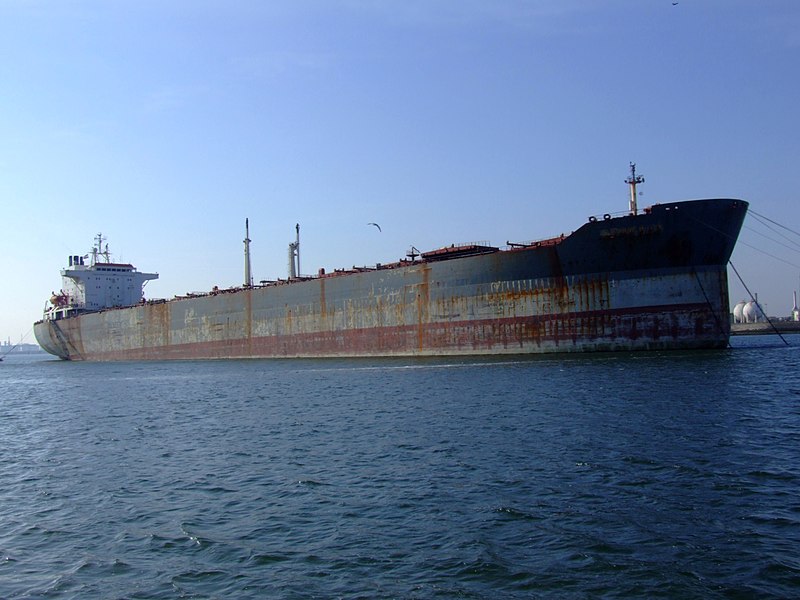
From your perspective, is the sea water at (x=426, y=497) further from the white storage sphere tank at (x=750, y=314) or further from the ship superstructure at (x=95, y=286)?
the white storage sphere tank at (x=750, y=314)

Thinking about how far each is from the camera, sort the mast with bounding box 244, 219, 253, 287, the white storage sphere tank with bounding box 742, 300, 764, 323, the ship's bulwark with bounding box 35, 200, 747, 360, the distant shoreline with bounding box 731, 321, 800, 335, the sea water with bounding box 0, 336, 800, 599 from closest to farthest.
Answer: the sea water with bounding box 0, 336, 800, 599 → the ship's bulwark with bounding box 35, 200, 747, 360 → the mast with bounding box 244, 219, 253, 287 → the distant shoreline with bounding box 731, 321, 800, 335 → the white storage sphere tank with bounding box 742, 300, 764, 323

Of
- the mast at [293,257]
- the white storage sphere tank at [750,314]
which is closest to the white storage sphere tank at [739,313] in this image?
the white storage sphere tank at [750,314]

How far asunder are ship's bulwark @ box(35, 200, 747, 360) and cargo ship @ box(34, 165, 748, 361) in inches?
1.7

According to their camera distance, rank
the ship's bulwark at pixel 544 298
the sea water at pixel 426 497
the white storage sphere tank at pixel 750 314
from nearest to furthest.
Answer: the sea water at pixel 426 497 < the ship's bulwark at pixel 544 298 < the white storage sphere tank at pixel 750 314

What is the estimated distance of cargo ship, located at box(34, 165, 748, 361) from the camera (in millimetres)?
24703

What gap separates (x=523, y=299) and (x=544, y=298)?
97cm

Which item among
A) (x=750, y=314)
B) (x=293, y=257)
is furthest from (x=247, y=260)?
(x=750, y=314)

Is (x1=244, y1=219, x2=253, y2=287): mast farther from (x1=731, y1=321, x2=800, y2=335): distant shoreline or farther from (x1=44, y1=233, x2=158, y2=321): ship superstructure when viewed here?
(x1=731, y1=321, x2=800, y2=335): distant shoreline

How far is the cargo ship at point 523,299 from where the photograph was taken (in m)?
24.7

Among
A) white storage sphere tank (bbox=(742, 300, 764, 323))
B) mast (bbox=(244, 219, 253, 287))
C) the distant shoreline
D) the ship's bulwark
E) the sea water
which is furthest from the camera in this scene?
white storage sphere tank (bbox=(742, 300, 764, 323))

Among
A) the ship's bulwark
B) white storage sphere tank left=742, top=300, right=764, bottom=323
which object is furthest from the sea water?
white storage sphere tank left=742, top=300, right=764, bottom=323

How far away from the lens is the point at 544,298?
2720cm

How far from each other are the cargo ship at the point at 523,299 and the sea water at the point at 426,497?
7376mm

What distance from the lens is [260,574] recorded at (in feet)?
21.1
